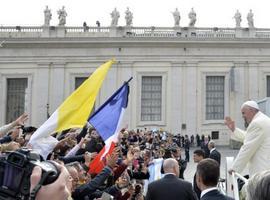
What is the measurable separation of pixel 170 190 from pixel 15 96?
4194cm

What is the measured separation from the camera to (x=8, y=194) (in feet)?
6.67

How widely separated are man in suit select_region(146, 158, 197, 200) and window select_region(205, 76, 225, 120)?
38.5 m

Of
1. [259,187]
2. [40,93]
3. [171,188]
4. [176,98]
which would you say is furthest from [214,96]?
[259,187]

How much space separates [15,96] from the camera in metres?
46.2

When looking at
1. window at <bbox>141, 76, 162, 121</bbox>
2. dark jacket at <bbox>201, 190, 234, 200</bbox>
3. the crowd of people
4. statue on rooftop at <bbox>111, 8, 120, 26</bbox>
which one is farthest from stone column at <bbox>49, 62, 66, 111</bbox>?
Result: dark jacket at <bbox>201, 190, 234, 200</bbox>

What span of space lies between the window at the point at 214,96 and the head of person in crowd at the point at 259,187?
42317 mm

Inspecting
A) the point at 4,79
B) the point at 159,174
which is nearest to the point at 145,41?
the point at 4,79

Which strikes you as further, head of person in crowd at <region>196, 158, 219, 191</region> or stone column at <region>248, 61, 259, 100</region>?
stone column at <region>248, 61, 259, 100</region>

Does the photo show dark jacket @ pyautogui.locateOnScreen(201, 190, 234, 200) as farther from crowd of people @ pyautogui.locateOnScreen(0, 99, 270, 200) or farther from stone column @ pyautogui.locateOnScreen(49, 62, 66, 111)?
stone column @ pyautogui.locateOnScreen(49, 62, 66, 111)

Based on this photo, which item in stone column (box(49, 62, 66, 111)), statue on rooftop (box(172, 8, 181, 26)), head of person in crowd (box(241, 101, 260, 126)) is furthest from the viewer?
statue on rooftop (box(172, 8, 181, 26))

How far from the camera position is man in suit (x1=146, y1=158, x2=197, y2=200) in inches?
240

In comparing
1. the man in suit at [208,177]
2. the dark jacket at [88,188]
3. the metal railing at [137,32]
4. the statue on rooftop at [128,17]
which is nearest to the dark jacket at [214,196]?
the man in suit at [208,177]

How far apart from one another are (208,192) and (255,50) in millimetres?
41496

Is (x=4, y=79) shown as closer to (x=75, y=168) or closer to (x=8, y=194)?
(x=75, y=168)
